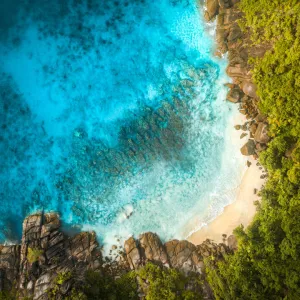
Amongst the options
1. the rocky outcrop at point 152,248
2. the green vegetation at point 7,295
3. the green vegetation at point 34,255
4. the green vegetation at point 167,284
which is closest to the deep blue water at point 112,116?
the rocky outcrop at point 152,248

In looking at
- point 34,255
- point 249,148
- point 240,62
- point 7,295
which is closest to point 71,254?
point 34,255

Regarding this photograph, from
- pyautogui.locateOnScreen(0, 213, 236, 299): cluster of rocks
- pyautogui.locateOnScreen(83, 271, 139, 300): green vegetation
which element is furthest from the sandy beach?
pyautogui.locateOnScreen(83, 271, 139, 300): green vegetation

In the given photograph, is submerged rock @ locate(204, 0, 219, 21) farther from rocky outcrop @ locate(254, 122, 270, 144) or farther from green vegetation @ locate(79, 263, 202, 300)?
green vegetation @ locate(79, 263, 202, 300)

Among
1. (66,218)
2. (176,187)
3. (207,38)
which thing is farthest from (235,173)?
(66,218)

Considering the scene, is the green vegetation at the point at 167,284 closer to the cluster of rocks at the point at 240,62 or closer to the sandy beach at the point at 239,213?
the sandy beach at the point at 239,213

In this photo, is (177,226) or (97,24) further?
(97,24)

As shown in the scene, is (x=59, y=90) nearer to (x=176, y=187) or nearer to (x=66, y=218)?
(x=66, y=218)

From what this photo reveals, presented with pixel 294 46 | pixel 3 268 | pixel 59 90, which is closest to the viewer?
pixel 294 46
